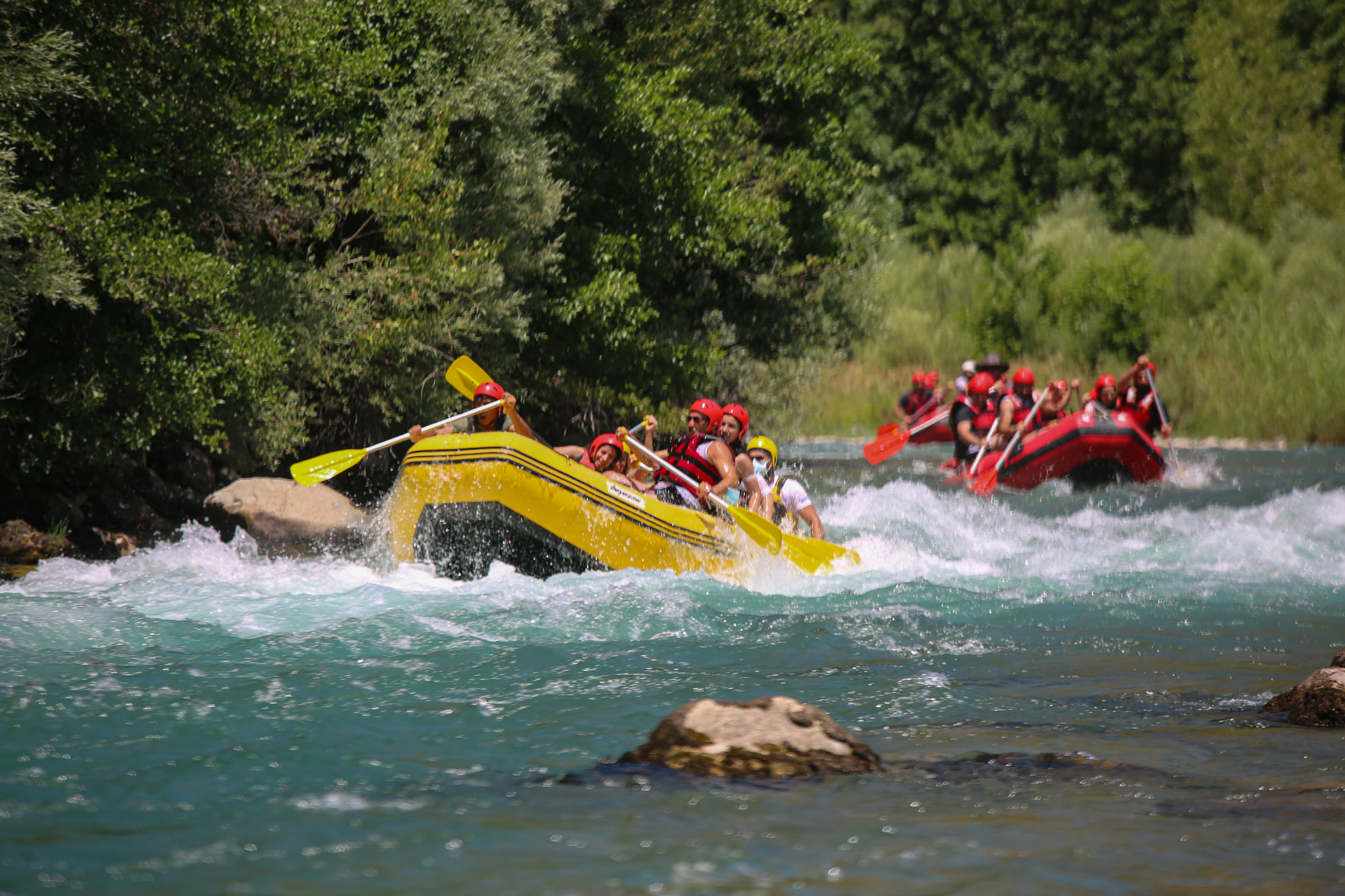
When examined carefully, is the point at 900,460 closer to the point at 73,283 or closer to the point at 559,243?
the point at 559,243

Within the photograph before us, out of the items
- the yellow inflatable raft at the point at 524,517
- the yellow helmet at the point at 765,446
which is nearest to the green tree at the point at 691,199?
the yellow helmet at the point at 765,446

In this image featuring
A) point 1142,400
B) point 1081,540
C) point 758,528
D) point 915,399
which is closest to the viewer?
point 758,528

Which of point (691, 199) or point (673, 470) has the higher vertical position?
point (691, 199)

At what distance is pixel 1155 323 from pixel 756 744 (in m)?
22.3

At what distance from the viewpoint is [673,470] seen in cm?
881

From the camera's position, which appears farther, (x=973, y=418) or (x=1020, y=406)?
(x=973, y=418)

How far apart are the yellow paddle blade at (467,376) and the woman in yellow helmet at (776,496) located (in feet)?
6.69

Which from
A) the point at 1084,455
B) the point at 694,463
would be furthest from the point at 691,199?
the point at 694,463

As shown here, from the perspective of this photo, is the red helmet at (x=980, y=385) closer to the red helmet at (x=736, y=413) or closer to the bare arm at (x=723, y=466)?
the red helmet at (x=736, y=413)

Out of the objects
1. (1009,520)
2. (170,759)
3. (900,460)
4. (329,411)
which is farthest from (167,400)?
(900,460)

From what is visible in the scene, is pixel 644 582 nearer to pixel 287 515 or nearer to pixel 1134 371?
pixel 287 515

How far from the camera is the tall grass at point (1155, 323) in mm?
20938

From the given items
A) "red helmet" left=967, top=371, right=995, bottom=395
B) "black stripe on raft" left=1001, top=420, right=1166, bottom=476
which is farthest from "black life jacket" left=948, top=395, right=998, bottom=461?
"black stripe on raft" left=1001, top=420, right=1166, bottom=476

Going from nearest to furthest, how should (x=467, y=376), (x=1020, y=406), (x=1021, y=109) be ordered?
(x=467, y=376) → (x=1020, y=406) → (x=1021, y=109)
